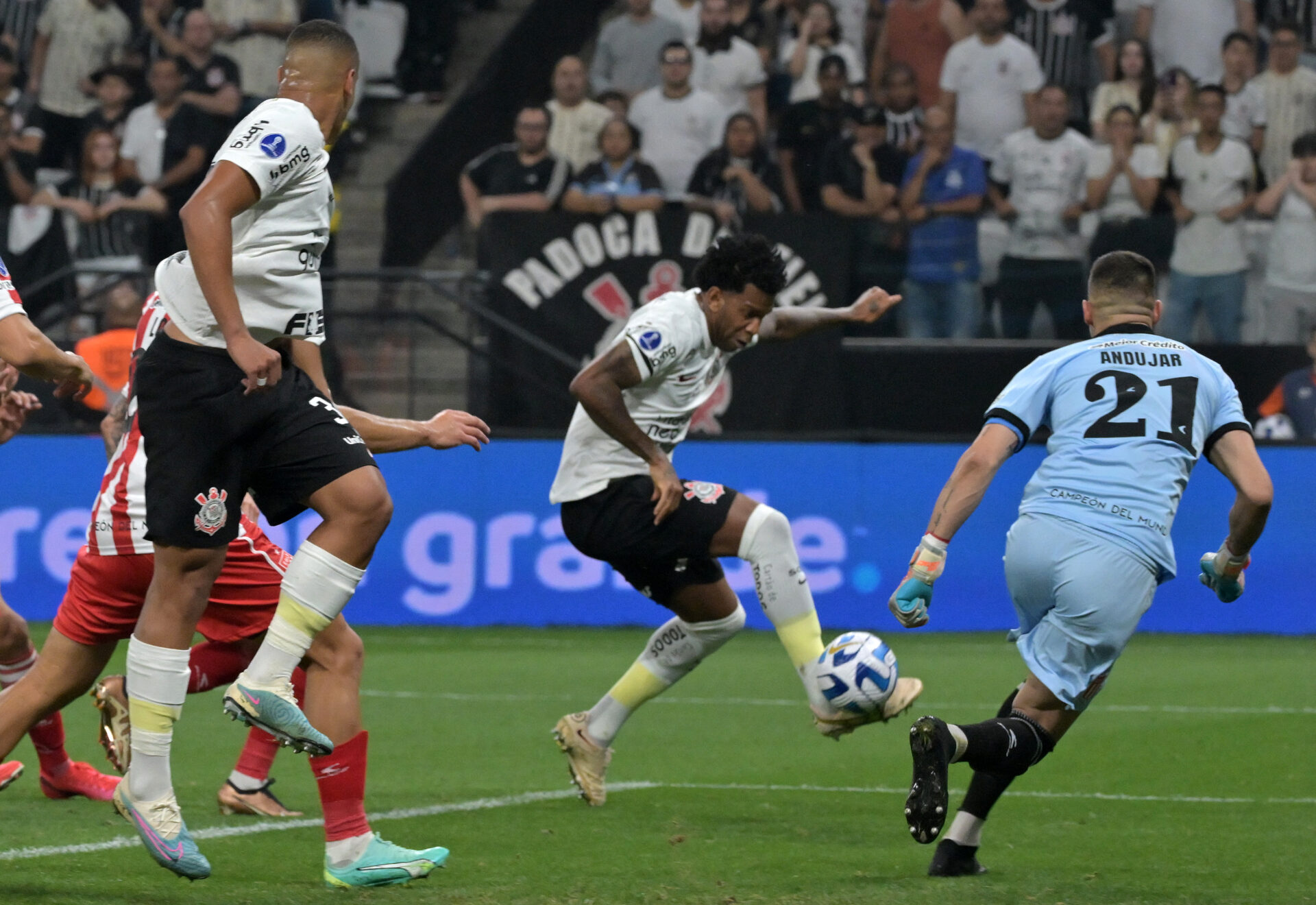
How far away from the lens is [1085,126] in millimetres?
15898

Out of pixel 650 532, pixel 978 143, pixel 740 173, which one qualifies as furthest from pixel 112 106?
pixel 650 532

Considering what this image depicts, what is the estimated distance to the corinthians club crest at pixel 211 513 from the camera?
5074mm

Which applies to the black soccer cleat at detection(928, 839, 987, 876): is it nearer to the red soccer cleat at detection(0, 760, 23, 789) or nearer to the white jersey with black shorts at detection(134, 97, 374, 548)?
the white jersey with black shorts at detection(134, 97, 374, 548)

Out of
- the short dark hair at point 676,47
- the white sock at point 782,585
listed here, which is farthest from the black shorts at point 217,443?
the short dark hair at point 676,47

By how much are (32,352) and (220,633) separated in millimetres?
1541

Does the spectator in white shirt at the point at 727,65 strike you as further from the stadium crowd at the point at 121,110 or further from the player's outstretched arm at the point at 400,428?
the player's outstretched arm at the point at 400,428

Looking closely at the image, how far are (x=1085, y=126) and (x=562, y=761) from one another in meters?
9.42

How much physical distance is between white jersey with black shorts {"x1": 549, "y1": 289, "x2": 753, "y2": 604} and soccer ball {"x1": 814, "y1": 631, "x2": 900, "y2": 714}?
0.94 m

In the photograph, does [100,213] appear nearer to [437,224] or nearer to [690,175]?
[437,224]

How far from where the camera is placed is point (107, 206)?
1581cm

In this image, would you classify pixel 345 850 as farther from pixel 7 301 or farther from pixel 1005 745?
pixel 1005 745

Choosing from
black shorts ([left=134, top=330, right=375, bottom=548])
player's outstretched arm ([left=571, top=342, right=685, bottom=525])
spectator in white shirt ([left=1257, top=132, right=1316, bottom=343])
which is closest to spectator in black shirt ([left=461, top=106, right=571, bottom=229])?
spectator in white shirt ([left=1257, top=132, right=1316, bottom=343])

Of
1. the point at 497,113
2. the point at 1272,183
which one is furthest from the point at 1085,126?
the point at 497,113

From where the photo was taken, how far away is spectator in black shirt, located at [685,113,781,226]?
50.4ft
